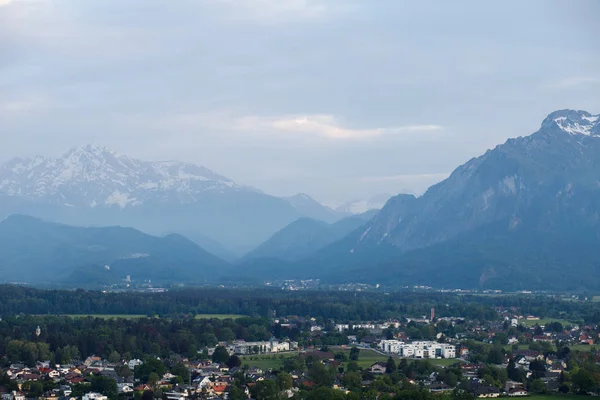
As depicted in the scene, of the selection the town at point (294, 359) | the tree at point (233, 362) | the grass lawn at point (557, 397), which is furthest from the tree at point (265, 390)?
the tree at point (233, 362)

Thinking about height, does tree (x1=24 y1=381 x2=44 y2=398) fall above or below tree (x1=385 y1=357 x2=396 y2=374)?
below

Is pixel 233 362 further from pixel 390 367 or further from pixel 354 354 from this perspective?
pixel 390 367

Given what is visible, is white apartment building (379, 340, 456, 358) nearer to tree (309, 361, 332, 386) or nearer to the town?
the town

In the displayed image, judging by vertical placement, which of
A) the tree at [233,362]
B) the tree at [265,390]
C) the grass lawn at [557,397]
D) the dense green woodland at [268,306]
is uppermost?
the dense green woodland at [268,306]

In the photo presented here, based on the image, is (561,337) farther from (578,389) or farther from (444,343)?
(578,389)

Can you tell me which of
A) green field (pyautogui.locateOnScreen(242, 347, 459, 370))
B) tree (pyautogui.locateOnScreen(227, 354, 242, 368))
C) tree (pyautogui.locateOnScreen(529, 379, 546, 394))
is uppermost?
tree (pyautogui.locateOnScreen(227, 354, 242, 368))

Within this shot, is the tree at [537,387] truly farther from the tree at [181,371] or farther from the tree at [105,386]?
the tree at [105,386]

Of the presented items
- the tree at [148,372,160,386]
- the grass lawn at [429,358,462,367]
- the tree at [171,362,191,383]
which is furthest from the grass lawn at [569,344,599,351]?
the tree at [148,372,160,386]
